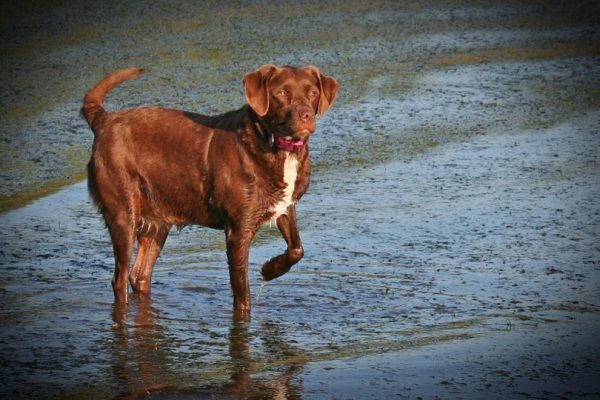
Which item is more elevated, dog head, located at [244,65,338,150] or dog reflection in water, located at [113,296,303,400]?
dog head, located at [244,65,338,150]

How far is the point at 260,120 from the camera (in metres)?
8.52

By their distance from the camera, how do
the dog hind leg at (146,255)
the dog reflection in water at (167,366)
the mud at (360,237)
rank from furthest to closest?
the dog hind leg at (146,255) < the mud at (360,237) < the dog reflection in water at (167,366)

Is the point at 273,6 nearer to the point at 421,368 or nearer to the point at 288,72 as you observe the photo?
the point at 288,72

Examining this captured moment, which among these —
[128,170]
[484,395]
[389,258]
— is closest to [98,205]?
[128,170]

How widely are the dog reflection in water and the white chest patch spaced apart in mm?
819

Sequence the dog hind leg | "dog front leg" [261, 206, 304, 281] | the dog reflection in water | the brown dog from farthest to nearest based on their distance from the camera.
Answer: the dog hind leg, "dog front leg" [261, 206, 304, 281], the brown dog, the dog reflection in water

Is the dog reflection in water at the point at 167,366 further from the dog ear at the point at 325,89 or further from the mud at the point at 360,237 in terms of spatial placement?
the dog ear at the point at 325,89

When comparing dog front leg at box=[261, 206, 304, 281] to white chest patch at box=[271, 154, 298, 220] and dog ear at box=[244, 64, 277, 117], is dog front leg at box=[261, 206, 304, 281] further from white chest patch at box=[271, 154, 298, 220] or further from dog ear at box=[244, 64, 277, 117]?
dog ear at box=[244, 64, 277, 117]

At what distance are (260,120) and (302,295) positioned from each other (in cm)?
127

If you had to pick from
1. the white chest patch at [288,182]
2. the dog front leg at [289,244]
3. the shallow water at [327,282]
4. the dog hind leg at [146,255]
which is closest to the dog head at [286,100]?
the white chest patch at [288,182]

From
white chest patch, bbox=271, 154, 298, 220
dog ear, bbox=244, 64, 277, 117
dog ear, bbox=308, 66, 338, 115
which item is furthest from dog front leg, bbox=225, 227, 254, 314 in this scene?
dog ear, bbox=308, 66, 338, 115

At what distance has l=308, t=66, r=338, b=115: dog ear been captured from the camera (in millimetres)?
8648

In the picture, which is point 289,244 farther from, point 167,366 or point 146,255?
point 167,366

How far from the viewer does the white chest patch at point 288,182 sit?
27.9ft
